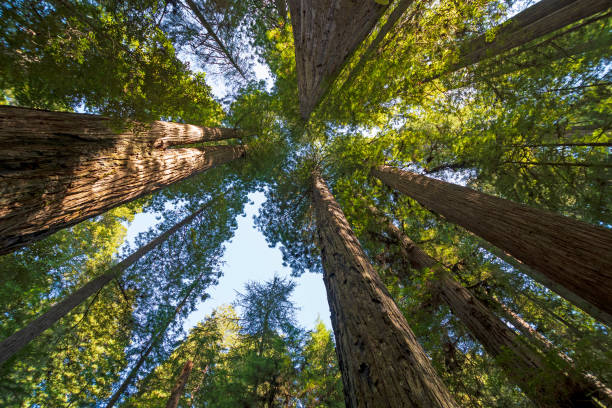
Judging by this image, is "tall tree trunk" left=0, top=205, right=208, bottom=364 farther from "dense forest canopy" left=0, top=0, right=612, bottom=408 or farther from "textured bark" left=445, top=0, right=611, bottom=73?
"textured bark" left=445, top=0, right=611, bottom=73

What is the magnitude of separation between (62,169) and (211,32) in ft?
24.7

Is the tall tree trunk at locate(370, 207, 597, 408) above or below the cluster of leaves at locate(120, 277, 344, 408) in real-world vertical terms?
above

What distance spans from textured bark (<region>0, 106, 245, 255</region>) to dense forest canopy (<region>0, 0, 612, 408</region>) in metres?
0.02

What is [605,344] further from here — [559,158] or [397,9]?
[397,9]

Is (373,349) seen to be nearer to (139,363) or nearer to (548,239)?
(548,239)

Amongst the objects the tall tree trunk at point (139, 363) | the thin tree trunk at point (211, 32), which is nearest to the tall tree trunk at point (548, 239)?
the thin tree trunk at point (211, 32)

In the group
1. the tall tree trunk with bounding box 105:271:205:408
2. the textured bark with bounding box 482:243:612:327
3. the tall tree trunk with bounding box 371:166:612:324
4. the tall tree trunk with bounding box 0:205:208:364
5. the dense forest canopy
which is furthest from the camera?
the tall tree trunk with bounding box 105:271:205:408

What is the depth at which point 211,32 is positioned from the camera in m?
6.88

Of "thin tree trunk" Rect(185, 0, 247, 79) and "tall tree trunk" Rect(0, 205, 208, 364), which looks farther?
"thin tree trunk" Rect(185, 0, 247, 79)

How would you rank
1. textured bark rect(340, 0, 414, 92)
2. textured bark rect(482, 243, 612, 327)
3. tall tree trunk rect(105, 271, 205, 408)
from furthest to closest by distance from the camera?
1. tall tree trunk rect(105, 271, 205, 408)
2. textured bark rect(340, 0, 414, 92)
3. textured bark rect(482, 243, 612, 327)

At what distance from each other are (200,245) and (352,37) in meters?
8.67

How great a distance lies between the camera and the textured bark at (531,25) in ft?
14.7

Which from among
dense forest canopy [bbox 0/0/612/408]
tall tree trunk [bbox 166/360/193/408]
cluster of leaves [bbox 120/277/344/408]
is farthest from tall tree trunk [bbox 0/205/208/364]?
tall tree trunk [bbox 166/360/193/408]

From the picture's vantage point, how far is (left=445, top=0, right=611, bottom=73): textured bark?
4.49 metres
